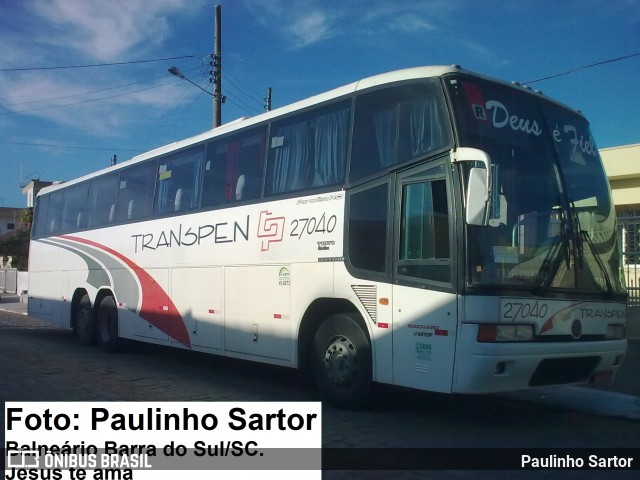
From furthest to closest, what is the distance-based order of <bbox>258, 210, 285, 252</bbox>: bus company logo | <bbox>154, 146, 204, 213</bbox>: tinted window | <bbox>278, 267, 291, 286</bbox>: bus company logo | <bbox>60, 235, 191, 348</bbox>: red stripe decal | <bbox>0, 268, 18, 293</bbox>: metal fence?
<bbox>0, 268, 18, 293</bbox>: metal fence
<bbox>60, 235, 191, 348</bbox>: red stripe decal
<bbox>154, 146, 204, 213</bbox>: tinted window
<bbox>258, 210, 285, 252</bbox>: bus company logo
<bbox>278, 267, 291, 286</bbox>: bus company logo

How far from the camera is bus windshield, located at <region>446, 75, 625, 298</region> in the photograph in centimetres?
660

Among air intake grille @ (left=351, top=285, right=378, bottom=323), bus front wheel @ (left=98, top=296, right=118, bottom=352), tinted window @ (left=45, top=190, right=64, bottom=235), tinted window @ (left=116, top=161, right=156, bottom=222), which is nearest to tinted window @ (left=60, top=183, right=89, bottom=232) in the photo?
tinted window @ (left=45, top=190, right=64, bottom=235)

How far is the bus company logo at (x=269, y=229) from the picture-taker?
8953mm

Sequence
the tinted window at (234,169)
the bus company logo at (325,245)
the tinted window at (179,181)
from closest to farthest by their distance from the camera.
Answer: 1. the bus company logo at (325,245)
2. the tinted window at (234,169)
3. the tinted window at (179,181)

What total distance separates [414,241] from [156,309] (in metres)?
6.38

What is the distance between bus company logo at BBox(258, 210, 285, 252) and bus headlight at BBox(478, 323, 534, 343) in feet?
11.2

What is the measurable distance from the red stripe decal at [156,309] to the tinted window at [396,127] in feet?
15.8

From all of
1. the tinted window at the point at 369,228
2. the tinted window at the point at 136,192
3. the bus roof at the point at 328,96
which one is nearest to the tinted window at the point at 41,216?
the tinted window at the point at 136,192

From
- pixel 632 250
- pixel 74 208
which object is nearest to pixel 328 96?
pixel 632 250

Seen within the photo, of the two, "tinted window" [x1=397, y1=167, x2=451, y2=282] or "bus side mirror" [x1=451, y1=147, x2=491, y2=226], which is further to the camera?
"tinted window" [x1=397, y1=167, x2=451, y2=282]

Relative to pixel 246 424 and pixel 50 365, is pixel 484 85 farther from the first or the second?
pixel 50 365

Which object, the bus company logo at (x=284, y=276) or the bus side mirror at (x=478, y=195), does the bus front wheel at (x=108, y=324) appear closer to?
the bus company logo at (x=284, y=276)

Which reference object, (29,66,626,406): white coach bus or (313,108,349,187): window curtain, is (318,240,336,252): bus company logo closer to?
(29,66,626,406): white coach bus

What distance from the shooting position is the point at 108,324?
1381cm
